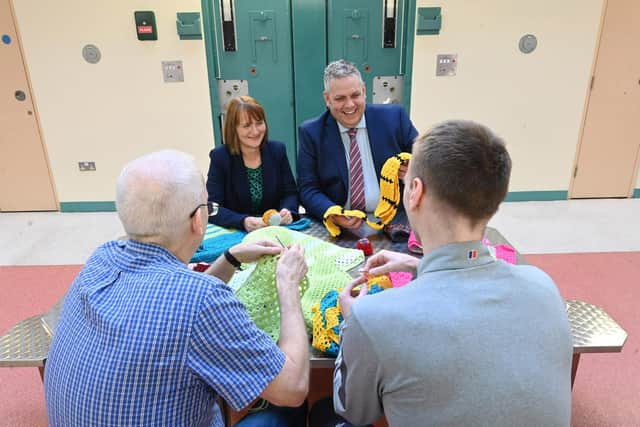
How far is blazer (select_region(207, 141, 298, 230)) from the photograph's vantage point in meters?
2.15

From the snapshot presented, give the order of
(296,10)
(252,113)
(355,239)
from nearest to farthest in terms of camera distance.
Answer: (355,239)
(252,113)
(296,10)

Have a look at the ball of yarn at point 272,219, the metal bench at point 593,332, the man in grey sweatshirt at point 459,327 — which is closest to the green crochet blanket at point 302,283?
the ball of yarn at point 272,219

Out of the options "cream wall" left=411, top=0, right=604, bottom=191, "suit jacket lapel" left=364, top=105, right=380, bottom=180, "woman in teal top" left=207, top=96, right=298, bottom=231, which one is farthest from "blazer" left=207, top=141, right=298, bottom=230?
"cream wall" left=411, top=0, right=604, bottom=191

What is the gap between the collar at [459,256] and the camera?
818 mm

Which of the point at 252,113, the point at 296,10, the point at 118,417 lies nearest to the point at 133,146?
the point at 296,10

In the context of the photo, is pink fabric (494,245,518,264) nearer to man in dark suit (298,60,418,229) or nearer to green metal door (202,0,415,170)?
man in dark suit (298,60,418,229)

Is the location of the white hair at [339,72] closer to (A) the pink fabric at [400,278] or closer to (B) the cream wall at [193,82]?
(A) the pink fabric at [400,278]

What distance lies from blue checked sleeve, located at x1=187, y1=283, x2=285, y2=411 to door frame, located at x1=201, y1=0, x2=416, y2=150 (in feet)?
9.65

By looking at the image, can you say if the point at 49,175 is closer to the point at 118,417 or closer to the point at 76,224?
the point at 76,224

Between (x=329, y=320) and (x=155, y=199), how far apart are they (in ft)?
1.82

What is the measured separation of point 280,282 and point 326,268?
0.34 m

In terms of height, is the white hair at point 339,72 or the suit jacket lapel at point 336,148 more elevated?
the white hair at point 339,72

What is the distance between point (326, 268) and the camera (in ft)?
4.96

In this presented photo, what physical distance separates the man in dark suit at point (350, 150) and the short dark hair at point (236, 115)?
0.84 ft
